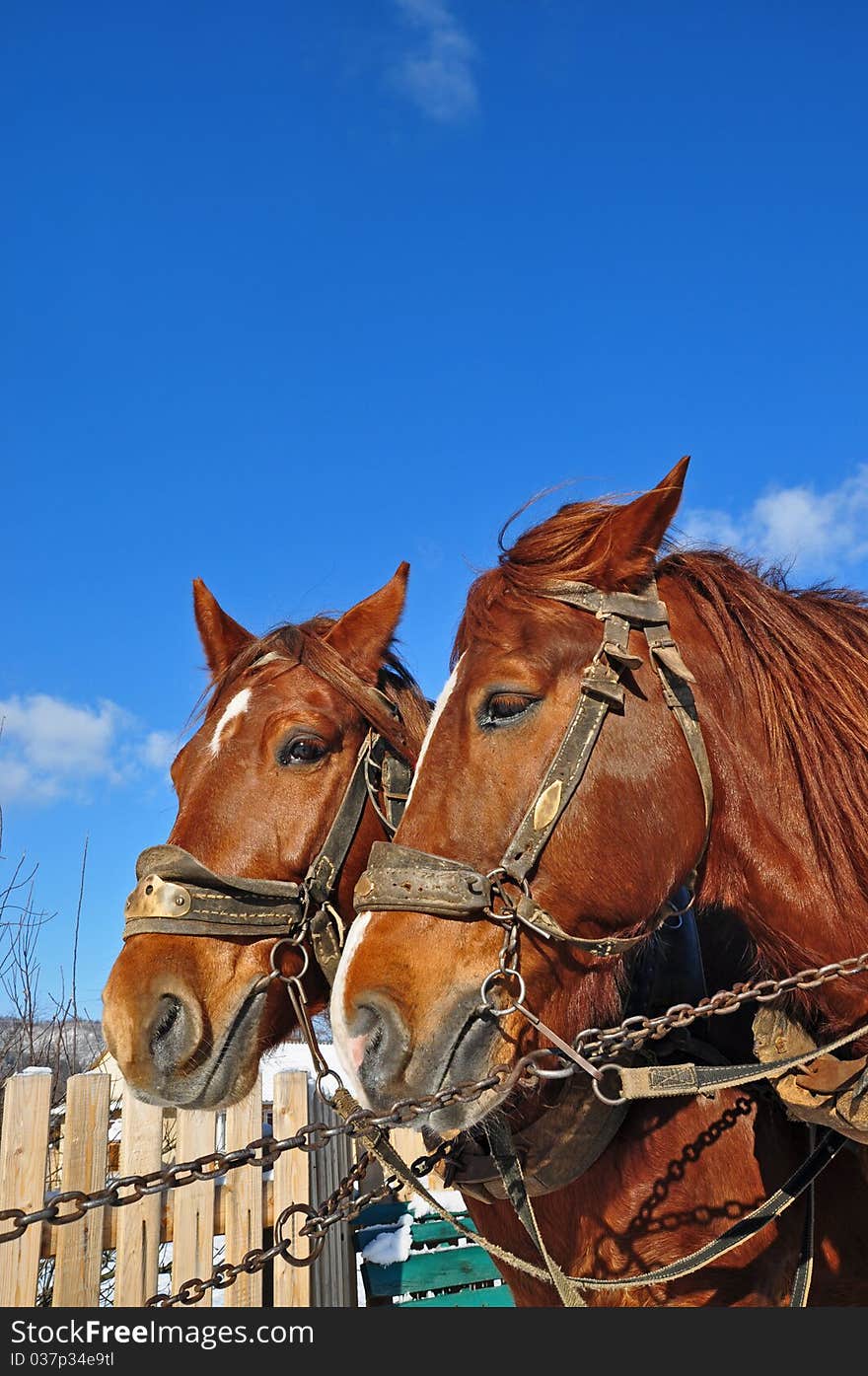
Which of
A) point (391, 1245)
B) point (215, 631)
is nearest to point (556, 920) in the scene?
point (215, 631)

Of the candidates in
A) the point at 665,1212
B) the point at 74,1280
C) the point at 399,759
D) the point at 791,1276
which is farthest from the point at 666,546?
the point at 74,1280

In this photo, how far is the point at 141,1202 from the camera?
4.57 m

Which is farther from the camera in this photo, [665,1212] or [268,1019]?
[268,1019]

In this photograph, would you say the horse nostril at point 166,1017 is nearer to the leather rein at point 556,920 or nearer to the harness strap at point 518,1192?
the leather rein at point 556,920

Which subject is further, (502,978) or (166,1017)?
(166,1017)

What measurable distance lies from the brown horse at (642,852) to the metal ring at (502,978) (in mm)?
20

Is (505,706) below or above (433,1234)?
above

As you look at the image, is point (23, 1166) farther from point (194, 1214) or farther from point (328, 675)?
point (328, 675)

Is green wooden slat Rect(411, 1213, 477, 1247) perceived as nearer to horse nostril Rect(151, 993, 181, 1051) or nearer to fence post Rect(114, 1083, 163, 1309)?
fence post Rect(114, 1083, 163, 1309)

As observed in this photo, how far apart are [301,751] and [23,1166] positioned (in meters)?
2.33

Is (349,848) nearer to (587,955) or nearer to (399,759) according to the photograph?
(399,759)

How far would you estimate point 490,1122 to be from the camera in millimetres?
2605

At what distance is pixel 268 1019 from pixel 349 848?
2.15ft

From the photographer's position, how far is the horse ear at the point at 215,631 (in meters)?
4.39
